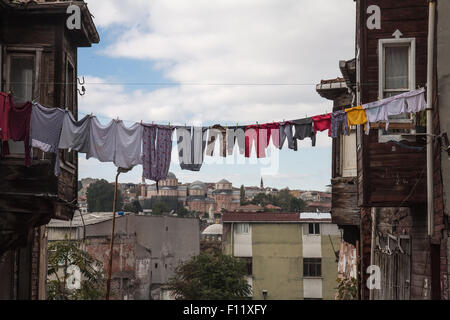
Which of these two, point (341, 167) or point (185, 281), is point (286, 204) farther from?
point (341, 167)

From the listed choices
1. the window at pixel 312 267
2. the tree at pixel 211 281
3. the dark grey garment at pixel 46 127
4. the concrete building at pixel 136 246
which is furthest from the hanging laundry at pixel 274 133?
the window at pixel 312 267

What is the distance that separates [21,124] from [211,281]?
32.5m

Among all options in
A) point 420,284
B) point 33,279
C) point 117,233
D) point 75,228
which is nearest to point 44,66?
point 33,279

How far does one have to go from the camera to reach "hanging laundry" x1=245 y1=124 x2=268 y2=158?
1652 centimetres

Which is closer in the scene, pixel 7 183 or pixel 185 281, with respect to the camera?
pixel 7 183

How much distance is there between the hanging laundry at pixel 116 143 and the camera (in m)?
15.9

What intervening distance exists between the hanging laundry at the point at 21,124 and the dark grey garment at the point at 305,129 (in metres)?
5.87

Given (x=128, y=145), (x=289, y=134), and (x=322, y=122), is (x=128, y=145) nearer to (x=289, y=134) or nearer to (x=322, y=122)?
(x=289, y=134)

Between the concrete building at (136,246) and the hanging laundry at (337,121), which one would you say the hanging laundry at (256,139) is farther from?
the concrete building at (136,246)

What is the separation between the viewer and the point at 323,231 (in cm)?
5528

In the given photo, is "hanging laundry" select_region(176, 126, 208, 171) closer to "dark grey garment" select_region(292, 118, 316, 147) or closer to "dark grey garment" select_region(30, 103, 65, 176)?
"dark grey garment" select_region(292, 118, 316, 147)

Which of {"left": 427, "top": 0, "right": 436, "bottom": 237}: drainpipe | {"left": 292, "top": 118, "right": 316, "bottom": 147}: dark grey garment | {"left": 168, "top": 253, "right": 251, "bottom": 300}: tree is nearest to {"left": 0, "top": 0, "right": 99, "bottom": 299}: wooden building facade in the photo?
{"left": 292, "top": 118, "right": 316, "bottom": 147}: dark grey garment

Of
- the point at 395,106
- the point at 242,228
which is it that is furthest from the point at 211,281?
the point at 395,106

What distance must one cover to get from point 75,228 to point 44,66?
3100cm
